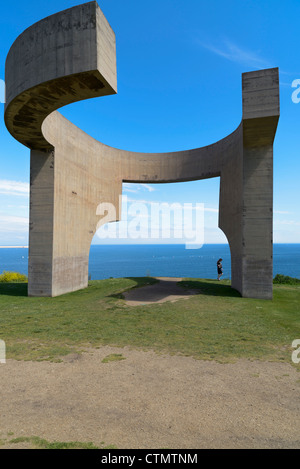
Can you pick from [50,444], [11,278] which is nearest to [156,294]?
[50,444]

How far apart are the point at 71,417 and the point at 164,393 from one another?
64.9 inches

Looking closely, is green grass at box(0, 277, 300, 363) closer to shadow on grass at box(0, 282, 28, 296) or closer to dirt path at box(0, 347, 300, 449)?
dirt path at box(0, 347, 300, 449)

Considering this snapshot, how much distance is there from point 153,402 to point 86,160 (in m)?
15.9

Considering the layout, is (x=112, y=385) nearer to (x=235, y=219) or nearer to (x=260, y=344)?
(x=260, y=344)

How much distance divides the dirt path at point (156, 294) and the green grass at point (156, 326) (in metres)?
0.74

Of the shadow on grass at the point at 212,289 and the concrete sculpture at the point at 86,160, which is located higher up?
the concrete sculpture at the point at 86,160

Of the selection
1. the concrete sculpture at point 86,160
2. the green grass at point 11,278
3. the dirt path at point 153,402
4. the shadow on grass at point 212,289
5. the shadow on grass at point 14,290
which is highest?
the concrete sculpture at point 86,160

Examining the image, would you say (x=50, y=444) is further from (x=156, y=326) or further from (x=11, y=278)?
(x=11, y=278)

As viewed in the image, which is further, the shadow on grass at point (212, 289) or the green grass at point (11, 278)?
the green grass at point (11, 278)

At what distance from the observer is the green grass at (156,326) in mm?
7082

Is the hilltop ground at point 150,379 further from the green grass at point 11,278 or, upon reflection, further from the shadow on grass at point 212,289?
the green grass at point 11,278

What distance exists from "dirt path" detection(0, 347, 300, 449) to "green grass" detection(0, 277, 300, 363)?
28.2 inches

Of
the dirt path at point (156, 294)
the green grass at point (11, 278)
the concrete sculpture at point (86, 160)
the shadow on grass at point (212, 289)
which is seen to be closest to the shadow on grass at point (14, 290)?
the concrete sculpture at point (86, 160)

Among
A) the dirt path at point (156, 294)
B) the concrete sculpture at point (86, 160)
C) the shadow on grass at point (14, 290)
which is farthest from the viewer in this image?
the shadow on grass at point (14, 290)
